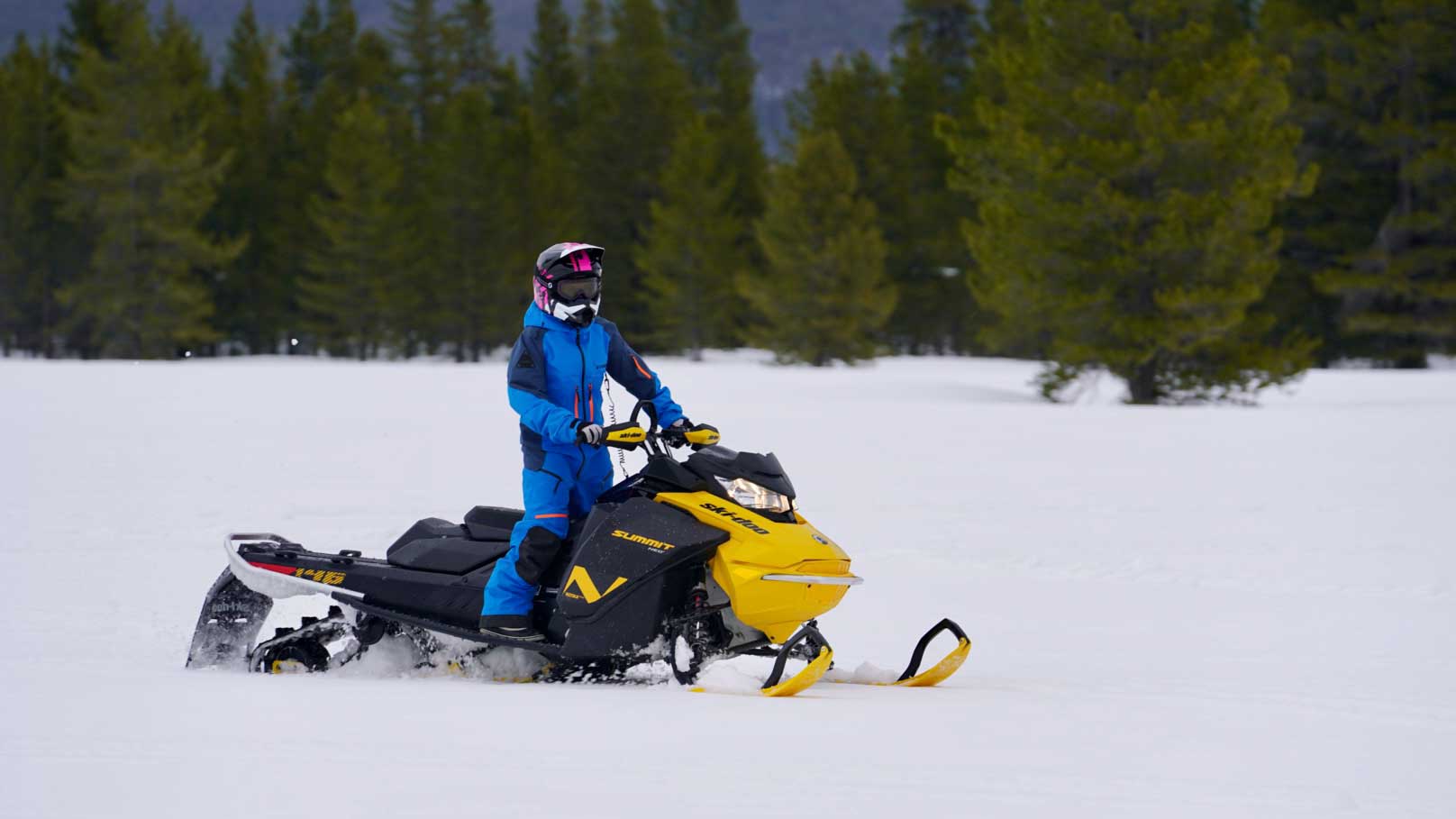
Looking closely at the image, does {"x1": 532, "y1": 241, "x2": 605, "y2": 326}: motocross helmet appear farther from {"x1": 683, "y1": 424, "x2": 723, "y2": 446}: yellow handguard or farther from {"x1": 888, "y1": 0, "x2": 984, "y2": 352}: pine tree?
{"x1": 888, "y1": 0, "x2": 984, "y2": 352}: pine tree

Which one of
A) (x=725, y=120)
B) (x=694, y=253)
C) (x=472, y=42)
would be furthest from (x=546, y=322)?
(x=472, y=42)

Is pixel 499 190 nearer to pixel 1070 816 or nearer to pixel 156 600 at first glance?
pixel 156 600

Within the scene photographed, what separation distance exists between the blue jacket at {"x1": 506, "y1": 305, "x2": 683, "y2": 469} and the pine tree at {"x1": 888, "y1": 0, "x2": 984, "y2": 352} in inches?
1306

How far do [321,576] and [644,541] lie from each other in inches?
63.5

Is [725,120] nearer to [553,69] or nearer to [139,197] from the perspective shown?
A: [553,69]

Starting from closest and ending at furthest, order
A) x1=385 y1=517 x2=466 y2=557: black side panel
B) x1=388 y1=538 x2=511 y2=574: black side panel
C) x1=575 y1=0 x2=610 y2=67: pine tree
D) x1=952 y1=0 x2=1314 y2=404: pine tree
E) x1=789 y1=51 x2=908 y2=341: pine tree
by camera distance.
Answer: x1=388 y1=538 x2=511 y2=574: black side panel < x1=385 y1=517 x2=466 y2=557: black side panel < x1=952 y1=0 x2=1314 y2=404: pine tree < x1=789 y1=51 x2=908 y2=341: pine tree < x1=575 y1=0 x2=610 y2=67: pine tree

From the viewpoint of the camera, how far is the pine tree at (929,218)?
39375 mm

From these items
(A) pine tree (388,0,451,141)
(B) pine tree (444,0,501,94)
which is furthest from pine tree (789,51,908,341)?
(B) pine tree (444,0,501,94)

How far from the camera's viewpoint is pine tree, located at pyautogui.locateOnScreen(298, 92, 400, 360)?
39062 mm

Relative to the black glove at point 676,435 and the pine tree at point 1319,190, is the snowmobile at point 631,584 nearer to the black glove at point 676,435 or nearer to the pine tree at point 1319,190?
the black glove at point 676,435

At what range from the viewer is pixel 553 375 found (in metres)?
5.49

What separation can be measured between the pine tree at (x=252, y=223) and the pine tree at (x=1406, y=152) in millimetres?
30610

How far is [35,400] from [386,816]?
17.4m

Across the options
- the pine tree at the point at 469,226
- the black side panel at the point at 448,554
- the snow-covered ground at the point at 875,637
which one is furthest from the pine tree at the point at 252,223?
the black side panel at the point at 448,554
